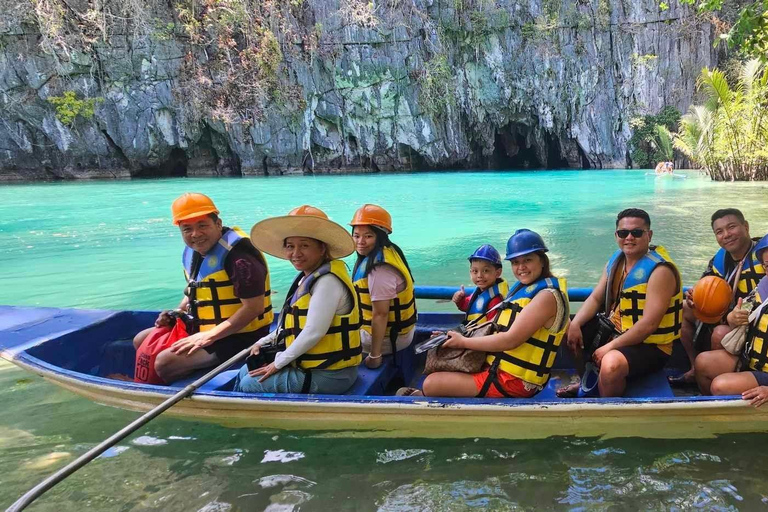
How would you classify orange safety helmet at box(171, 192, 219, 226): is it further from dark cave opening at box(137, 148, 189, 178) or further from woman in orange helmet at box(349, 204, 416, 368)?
dark cave opening at box(137, 148, 189, 178)

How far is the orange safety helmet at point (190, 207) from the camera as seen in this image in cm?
347

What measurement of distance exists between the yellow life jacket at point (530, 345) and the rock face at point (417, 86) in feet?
97.3

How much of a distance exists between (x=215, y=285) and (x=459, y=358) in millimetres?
1689

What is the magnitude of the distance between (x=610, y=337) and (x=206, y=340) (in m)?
2.61

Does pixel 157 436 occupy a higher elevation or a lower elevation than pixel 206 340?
lower

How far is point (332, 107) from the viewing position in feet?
105

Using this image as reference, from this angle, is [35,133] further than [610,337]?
Yes

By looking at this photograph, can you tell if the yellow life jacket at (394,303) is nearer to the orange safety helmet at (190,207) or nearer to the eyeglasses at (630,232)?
the orange safety helmet at (190,207)

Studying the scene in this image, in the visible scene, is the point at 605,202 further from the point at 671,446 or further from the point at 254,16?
the point at 254,16

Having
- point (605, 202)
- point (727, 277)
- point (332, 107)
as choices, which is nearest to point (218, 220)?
point (727, 277)

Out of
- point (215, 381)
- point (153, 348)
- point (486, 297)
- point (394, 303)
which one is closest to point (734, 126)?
point (486, 297)

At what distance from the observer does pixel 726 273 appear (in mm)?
3838

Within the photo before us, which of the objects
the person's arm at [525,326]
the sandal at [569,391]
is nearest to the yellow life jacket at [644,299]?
the sandal at [569,391]

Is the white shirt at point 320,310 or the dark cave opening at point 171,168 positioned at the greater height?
the dark cave opening at point 171,168
